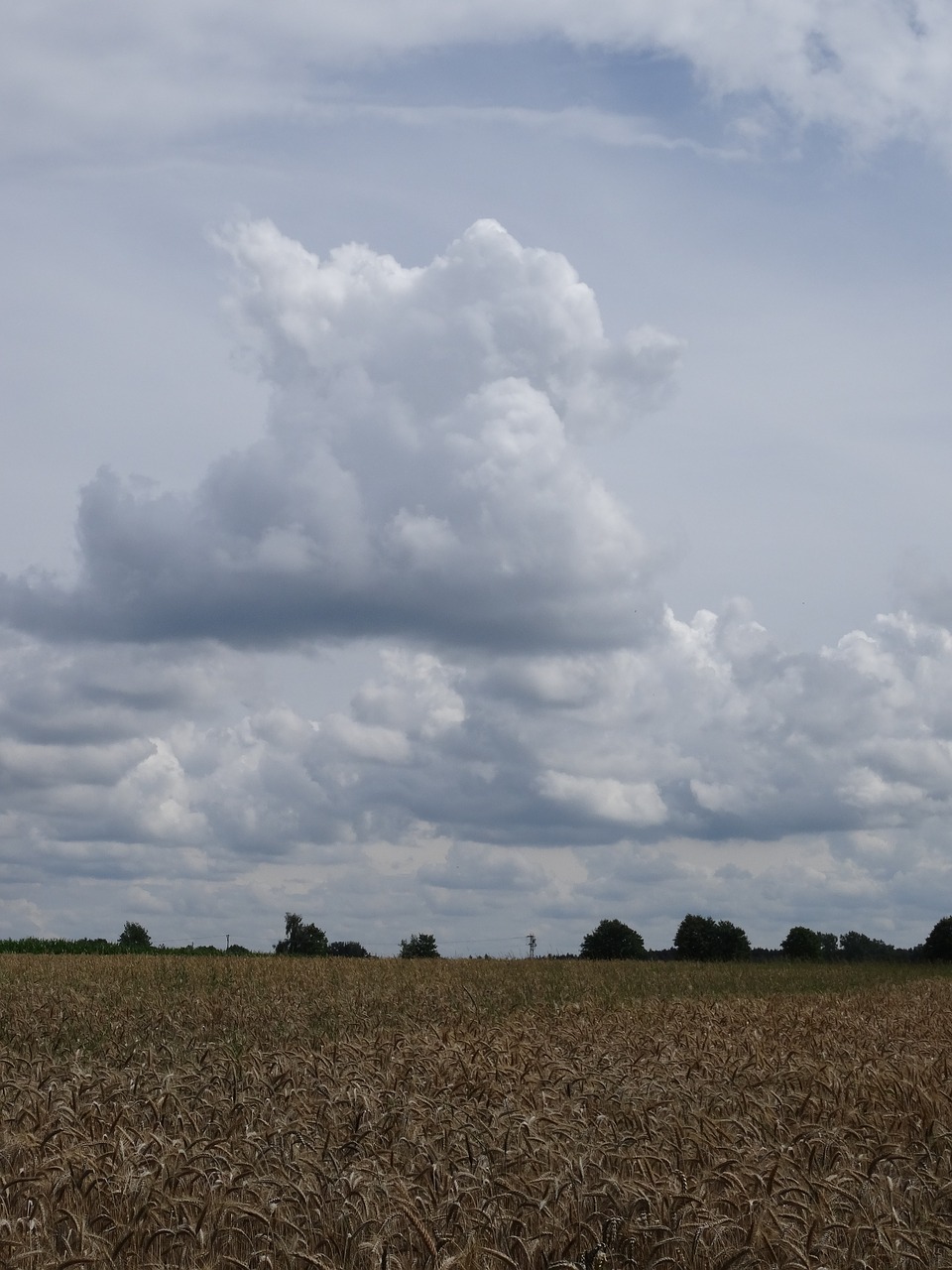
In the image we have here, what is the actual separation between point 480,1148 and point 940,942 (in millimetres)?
56957

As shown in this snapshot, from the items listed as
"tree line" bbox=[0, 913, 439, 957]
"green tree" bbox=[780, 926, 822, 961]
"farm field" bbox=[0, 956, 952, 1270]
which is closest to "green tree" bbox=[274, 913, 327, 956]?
"tree line" bbox=[0, 913, 439, 957]

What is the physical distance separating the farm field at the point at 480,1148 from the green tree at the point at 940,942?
4825 centimetres

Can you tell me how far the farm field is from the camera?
15.9 feet

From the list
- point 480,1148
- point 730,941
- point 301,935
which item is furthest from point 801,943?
point 480,1148

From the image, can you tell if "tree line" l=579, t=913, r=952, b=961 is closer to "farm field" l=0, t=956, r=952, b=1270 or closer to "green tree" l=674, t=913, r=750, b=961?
"green tree" l=674, t=913, r=750, b=961

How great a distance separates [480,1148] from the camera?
6.29 metres

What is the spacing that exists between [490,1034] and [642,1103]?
3.90m

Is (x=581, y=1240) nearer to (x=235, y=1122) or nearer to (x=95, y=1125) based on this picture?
(x=235, y=1122)

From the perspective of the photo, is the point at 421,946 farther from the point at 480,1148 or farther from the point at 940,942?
the point at 480,1148

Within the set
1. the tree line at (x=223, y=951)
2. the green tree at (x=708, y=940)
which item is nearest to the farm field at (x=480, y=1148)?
the tree line at (x=223, y=951)

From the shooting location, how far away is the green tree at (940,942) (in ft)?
188

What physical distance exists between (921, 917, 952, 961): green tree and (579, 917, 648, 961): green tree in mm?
13186

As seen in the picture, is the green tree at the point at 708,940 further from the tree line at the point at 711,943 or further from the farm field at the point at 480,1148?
the farm field at the point at 480,1148

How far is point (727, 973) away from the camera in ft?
105
